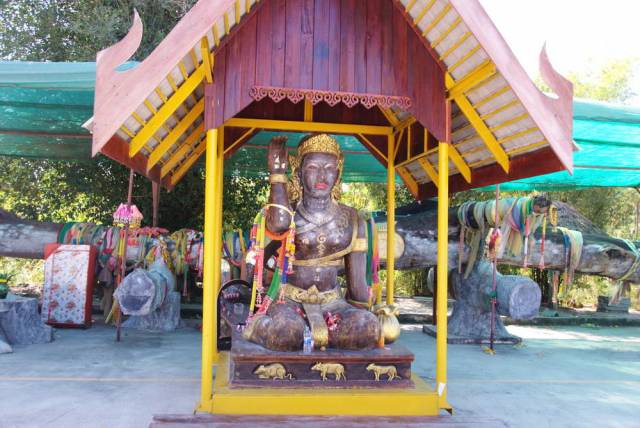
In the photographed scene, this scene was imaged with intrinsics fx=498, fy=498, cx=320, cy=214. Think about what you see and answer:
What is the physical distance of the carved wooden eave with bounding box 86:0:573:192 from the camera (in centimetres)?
288

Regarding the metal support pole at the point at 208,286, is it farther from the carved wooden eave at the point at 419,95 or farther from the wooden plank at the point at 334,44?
the wooden plank at the point at 334,44

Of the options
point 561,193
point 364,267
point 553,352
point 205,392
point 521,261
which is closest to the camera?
point 205,392

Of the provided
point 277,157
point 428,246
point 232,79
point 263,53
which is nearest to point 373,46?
point 263,53

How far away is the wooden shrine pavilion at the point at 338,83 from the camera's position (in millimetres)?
2924

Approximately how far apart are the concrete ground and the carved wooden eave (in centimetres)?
179

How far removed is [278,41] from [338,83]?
0.49m

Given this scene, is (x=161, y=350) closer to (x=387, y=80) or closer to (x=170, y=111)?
(x=170, y=111)

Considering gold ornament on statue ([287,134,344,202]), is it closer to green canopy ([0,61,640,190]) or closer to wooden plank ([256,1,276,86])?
wooden plank ([256,1,276,86])

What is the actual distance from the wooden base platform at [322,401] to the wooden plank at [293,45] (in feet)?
6.62

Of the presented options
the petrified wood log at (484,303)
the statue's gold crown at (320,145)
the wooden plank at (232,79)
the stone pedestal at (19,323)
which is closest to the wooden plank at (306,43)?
the wooden plank at (232,79)

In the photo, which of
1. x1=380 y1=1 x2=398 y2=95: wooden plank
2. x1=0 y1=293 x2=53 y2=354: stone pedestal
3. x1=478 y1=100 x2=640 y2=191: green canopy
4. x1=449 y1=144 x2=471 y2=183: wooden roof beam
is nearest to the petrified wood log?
x1=478 y1=100 x2=640 y2=191: green canopy

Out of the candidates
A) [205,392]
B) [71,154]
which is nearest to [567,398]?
[205,392]

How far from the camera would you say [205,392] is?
3297 mm

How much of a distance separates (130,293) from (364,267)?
2933mm
